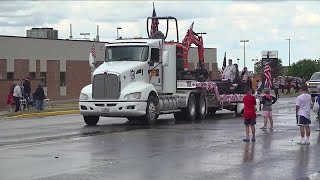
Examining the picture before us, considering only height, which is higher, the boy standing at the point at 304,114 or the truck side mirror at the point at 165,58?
the truck side mirror at the point at 165,58

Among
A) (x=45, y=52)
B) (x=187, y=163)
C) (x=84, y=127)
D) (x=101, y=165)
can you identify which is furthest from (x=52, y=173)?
(x=45, y=52)

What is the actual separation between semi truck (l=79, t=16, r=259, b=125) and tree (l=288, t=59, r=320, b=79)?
68.1 metres

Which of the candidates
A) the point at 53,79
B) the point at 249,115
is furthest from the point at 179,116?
the point at 53,79

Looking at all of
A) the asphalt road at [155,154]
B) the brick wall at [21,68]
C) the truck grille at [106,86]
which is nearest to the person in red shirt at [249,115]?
the asphalt road at [155,154]

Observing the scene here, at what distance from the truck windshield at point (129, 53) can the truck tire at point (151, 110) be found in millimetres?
1631

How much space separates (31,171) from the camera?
11.3 meters

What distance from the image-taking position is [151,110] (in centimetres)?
2302

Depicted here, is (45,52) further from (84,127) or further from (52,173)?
(52,173)

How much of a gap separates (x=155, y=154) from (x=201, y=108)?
41.9ft

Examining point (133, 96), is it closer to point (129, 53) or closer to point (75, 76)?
point (129, 53)

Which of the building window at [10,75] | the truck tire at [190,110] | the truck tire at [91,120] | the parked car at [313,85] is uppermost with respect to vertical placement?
the building window at [10,75]

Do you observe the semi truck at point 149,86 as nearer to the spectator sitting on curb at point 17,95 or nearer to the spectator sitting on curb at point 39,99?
the spectator sitting on curb at point 39,99

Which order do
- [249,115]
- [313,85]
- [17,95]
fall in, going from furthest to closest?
[313,85] → [17,95] → [249,115]

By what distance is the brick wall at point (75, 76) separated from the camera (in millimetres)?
58188
